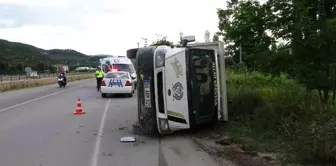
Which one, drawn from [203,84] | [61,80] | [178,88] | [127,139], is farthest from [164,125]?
[61,80]

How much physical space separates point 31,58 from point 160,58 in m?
100

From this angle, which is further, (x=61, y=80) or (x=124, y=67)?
(x=61, y=80)

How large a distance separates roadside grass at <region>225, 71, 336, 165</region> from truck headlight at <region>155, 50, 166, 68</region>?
2295 millimetres

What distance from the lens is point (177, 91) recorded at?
337 inches

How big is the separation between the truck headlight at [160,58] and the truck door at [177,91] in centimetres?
16

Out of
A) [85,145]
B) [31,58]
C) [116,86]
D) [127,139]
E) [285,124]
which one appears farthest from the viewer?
[31,58]

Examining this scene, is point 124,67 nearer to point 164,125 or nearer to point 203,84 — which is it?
point 164,125

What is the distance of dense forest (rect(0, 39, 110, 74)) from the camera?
7876 cm

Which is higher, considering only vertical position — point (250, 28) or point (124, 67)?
point (250, 28)

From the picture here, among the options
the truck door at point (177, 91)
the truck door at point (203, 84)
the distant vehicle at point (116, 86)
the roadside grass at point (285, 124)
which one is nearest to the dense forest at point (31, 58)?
the distant vehicle at point (116, 86)

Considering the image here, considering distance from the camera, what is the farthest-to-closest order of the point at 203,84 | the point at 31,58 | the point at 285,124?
1. the point at 31,58
2. the point at 203,84
3. the point at 285,124

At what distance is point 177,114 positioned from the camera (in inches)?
337

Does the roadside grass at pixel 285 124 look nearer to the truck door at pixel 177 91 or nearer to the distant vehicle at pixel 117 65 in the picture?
the truck door at pixel 177 91

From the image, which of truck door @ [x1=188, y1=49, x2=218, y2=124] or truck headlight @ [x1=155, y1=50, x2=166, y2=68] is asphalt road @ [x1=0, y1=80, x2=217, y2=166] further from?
truck headlight @ [x1=155, y1=50, x2=166, y2=68]
